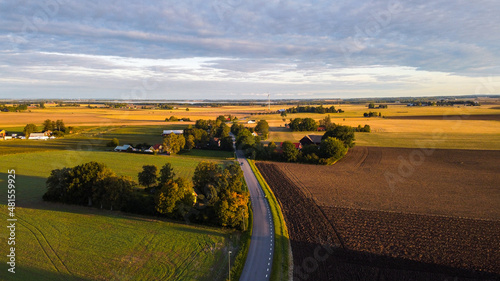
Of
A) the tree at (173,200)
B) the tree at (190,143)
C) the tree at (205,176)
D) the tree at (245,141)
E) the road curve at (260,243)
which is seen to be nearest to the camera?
the road curve at (260,243)

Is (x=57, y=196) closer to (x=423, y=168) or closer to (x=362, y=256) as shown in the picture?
(x=362, y=256)

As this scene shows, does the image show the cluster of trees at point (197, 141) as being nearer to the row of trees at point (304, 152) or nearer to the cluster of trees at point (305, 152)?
the row of trees at point (304, 152)

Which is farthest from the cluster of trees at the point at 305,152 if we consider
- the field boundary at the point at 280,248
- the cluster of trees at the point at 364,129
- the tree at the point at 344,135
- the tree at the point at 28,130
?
the tree at the point at 28,130

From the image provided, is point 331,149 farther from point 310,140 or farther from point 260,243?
point 260,243

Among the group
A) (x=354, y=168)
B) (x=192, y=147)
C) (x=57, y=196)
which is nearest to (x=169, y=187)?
(x=57, y=196)

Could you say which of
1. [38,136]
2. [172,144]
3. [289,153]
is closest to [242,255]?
[289,153]

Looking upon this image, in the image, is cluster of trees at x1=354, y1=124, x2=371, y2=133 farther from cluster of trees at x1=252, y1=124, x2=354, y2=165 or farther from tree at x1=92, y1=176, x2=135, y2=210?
tree at x1=92, y1=176, x2=135, y2=210
